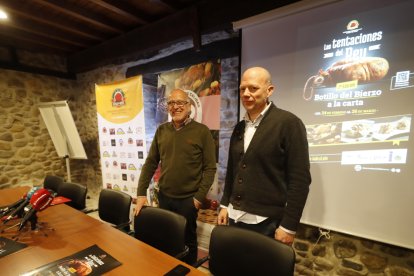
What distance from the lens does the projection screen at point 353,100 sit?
136 cm

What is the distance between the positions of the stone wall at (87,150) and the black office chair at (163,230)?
1026 mm

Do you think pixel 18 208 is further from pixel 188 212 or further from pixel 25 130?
pixel 25 130

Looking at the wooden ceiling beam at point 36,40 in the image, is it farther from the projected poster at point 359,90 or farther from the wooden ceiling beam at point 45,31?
the projected poster at point 359,90

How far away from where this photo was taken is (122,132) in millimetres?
3072

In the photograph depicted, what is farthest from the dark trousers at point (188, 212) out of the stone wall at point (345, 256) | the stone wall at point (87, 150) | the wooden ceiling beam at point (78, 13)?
the wooden ceiling beam at point (78, 13)

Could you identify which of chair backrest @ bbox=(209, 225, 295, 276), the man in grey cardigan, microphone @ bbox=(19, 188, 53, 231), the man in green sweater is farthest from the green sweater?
microphone @ bbox=(19, 188, 53, 231)

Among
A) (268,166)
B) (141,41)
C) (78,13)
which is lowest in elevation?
(268,166)

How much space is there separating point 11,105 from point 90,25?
78.1 inches

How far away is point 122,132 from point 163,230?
205cm

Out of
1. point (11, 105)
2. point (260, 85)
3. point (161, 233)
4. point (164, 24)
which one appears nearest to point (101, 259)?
point (161, 233)

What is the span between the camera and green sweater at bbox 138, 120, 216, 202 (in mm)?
1771

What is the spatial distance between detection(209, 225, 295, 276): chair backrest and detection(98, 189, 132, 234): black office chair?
853mm

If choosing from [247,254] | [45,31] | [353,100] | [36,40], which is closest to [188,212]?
[247,254]

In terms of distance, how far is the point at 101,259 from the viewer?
3.36ft
